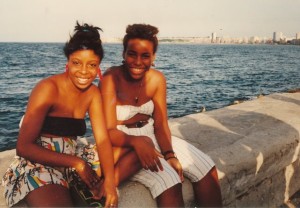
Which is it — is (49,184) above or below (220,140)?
above

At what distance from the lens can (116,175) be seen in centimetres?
239

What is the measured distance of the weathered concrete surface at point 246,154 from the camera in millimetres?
3006

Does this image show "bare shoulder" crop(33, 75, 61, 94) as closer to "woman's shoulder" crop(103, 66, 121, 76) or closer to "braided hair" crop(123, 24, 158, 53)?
"woman's shoulder" crop(103, 66, 121, 76)

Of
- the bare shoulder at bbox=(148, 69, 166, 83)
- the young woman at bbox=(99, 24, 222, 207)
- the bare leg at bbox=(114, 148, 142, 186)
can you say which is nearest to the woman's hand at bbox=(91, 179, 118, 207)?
the bare leg at bbox=(114, 148, 142, 186)

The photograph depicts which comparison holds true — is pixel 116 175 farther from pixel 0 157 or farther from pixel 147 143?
pixel 0 157

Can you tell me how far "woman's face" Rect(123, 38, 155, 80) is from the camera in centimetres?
269

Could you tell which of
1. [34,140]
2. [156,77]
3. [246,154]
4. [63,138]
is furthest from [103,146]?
[246,154]

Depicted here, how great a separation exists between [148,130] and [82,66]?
2.84 ft

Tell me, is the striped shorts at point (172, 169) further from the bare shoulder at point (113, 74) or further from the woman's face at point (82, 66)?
the woman's face at point (82, 66)

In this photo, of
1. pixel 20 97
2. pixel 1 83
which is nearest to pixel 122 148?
pixel 20 97

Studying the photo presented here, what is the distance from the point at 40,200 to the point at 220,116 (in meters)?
3.62

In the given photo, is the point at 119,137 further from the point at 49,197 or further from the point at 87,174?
the point at 49,197

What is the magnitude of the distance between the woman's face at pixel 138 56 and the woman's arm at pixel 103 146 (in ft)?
1.28

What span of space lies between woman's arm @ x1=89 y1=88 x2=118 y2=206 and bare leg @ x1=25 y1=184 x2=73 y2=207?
0.28m
